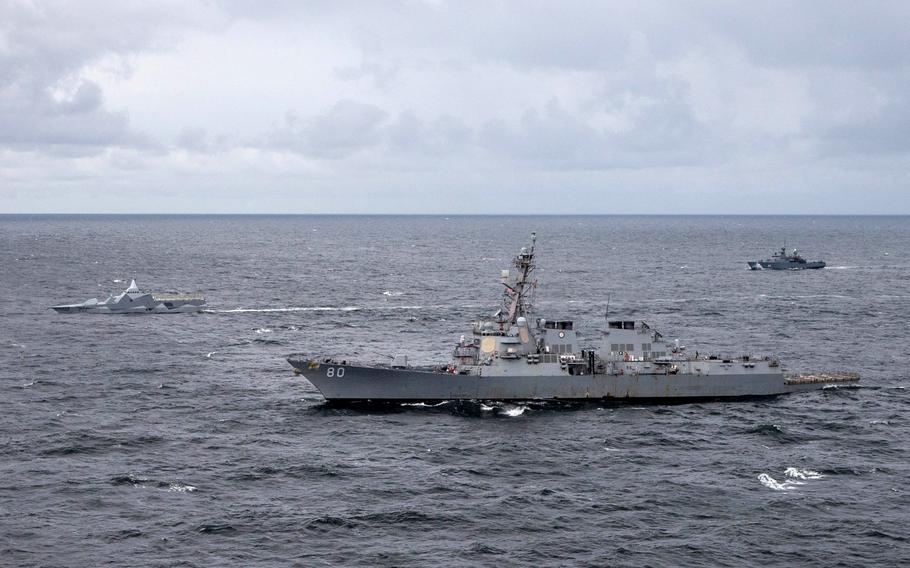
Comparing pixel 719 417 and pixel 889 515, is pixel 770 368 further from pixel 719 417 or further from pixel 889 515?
pixel 889 515

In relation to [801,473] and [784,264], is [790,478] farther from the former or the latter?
[784,264]

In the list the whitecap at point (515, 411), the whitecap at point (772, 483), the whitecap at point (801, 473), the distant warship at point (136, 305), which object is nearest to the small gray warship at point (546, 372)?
the whitecap at point (515, 411)

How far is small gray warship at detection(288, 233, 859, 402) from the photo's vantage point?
241ft

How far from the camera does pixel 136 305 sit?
128 meters

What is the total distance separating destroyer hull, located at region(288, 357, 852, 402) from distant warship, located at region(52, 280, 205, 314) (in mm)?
61403

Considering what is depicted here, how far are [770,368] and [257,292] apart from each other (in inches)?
3809

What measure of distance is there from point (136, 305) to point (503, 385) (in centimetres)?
7282

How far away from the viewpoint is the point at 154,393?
75875mm

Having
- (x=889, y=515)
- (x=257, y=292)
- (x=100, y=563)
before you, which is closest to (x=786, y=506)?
(x=889, y=515)

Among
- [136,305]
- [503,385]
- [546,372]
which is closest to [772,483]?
[546,372]

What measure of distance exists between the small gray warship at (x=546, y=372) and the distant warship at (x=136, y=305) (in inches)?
2382

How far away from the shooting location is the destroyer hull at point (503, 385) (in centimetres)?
7306

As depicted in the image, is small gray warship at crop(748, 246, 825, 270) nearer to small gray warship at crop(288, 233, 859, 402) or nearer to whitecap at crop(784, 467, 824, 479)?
small gray warship at crop(288, 233, 859, 402)

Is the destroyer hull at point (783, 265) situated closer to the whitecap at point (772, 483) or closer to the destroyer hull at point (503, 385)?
the destroyer hull at point (503, 385)
